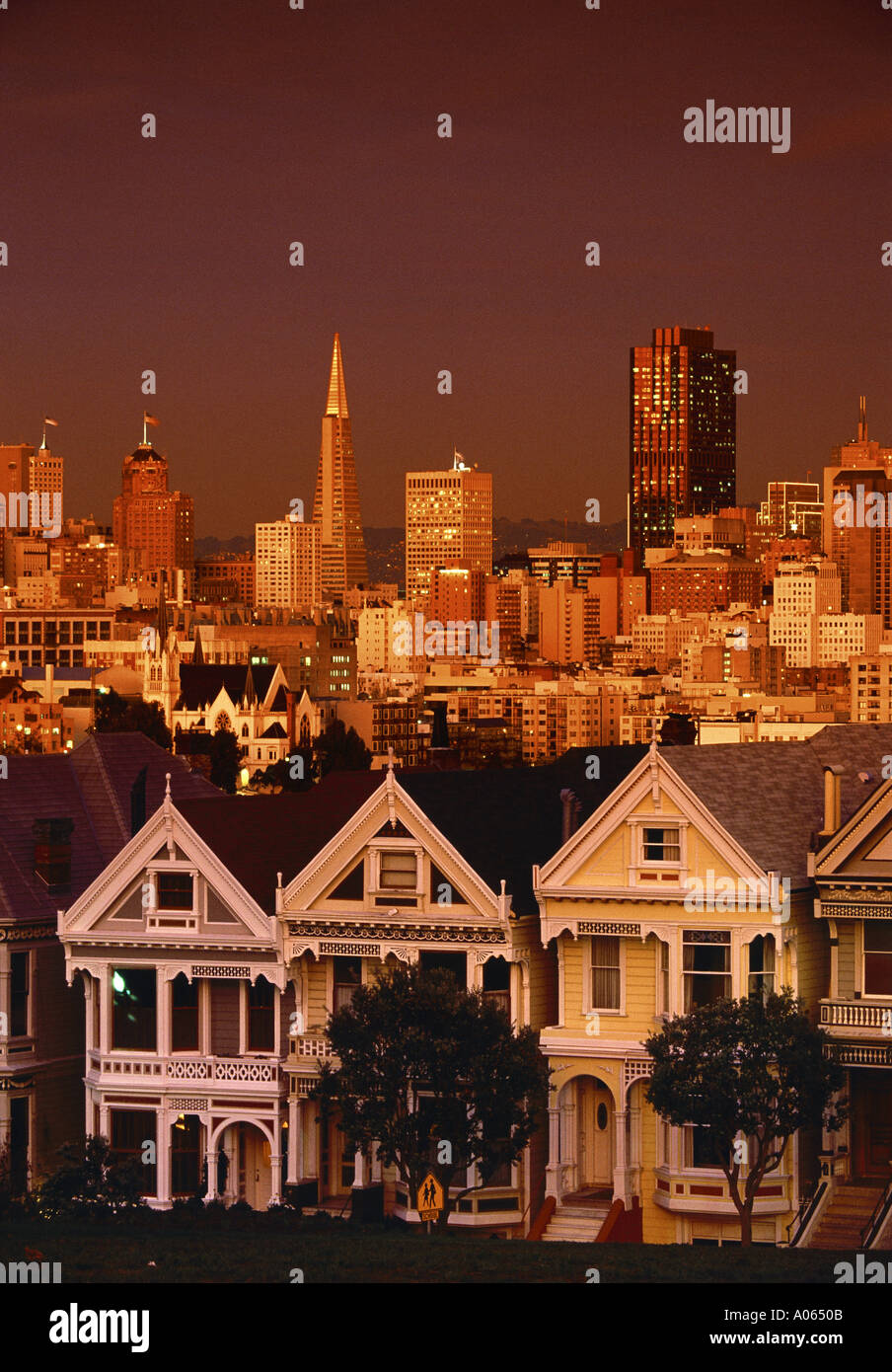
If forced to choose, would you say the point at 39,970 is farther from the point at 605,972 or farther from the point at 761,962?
the point at 761,962

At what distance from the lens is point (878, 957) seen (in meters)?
35.6

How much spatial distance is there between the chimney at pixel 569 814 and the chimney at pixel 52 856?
7024 millimetres

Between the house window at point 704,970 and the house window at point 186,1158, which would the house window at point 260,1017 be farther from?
the house window at point 704,970

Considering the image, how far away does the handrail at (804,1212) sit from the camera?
3500 centimetres

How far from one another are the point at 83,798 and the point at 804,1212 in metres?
13.1

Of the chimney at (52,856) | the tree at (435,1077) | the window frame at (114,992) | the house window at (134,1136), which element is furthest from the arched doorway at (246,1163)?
the chimney at (52,856)

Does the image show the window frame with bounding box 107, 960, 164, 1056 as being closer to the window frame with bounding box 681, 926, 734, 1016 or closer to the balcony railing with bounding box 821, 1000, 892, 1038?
the window frame with bounding box 681, 926, 734, 1016

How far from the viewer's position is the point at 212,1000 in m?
38.2

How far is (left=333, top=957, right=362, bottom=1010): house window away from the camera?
3750cm

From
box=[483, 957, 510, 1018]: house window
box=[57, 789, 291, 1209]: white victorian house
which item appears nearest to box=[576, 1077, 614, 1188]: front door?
box=[483, 957, 510, 1018]: house window

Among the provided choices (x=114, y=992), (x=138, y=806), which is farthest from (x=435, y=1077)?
(x=138, y=806)

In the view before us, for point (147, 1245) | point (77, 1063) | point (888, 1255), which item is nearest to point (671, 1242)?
point (888, 1255)

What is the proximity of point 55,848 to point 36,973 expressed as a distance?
1.88 metres
